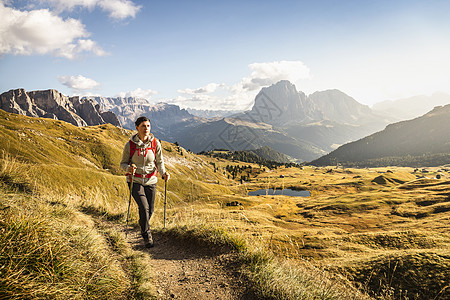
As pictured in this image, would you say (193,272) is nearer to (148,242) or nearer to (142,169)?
(148,242)

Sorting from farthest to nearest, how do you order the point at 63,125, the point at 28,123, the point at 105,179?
the point at 63,125 < the point at 28,123 < the point at 105,179

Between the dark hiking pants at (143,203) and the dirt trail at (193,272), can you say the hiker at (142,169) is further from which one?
the dirt trail at (193,272)

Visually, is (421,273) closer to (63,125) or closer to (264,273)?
(264,273)

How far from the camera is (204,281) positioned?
18.2 feet

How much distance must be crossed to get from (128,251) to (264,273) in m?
4.09

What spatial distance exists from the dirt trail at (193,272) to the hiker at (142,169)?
1007 mm

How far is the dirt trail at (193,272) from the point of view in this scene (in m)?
5.01

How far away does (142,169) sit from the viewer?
26.5ft

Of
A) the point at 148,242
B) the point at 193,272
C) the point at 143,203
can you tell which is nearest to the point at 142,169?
the point at 143,203

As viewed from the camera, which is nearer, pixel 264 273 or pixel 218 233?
pixel 264 273

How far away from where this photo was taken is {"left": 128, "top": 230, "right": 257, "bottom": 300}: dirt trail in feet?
16.4

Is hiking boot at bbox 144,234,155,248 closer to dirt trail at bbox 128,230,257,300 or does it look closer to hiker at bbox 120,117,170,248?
hiker at bbox 120,117,170,248

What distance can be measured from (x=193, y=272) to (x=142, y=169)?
13.5ft

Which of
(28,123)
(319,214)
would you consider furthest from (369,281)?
(28,123)
